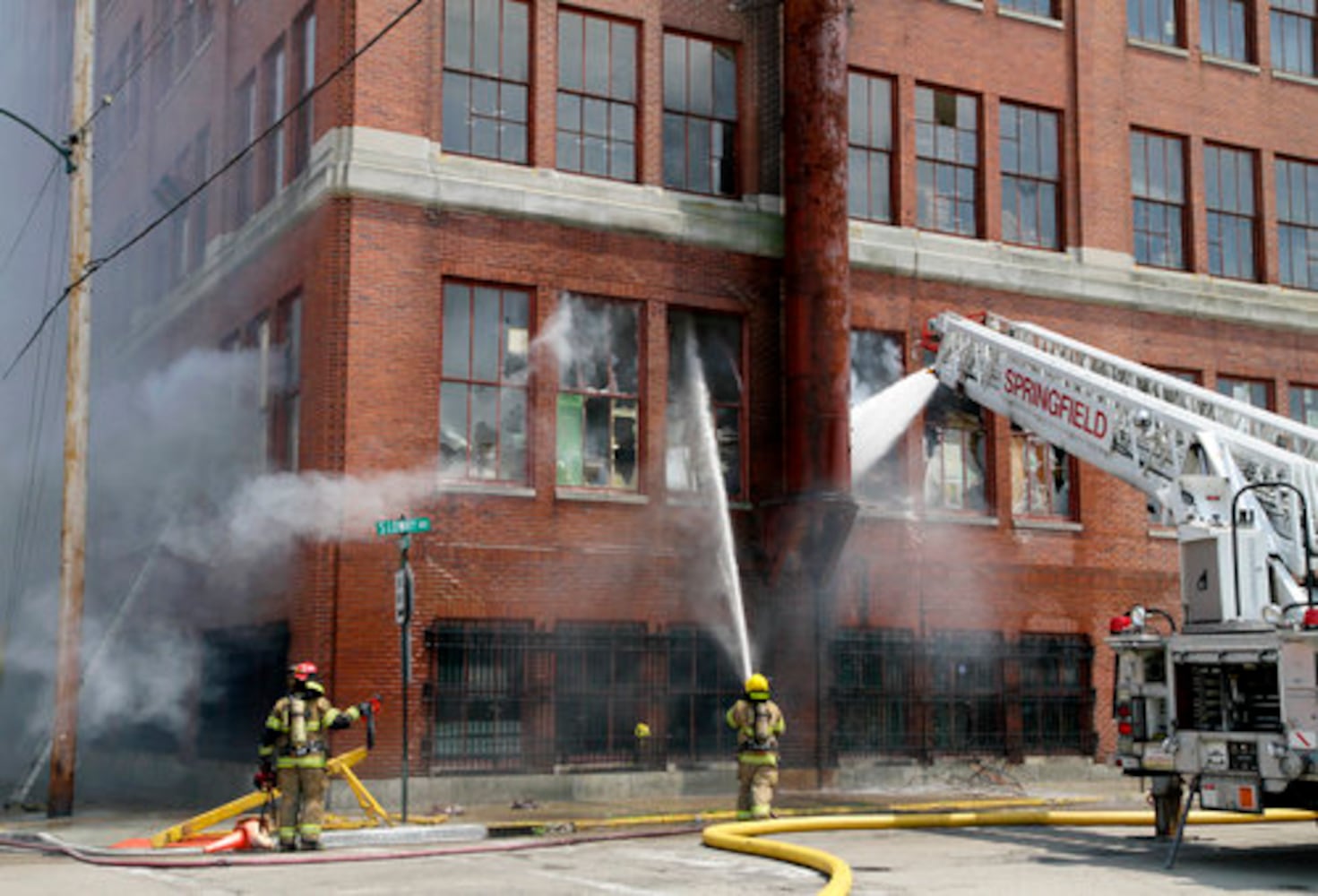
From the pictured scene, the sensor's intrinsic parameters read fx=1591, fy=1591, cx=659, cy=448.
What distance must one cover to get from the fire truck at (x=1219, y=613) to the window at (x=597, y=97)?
7674mm

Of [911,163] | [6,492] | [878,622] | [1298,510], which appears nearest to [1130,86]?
[911,163]

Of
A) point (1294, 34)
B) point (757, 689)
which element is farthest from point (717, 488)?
point (1294, 34)

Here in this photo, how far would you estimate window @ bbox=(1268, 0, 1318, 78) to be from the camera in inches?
1112

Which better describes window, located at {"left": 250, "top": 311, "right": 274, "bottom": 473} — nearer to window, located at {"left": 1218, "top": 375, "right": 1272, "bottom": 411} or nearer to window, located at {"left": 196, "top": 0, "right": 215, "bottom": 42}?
window, located at {"left": 196, "top": 0, "right": 215, "bottom": 42}

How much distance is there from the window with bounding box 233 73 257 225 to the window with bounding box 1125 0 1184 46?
1426 cm

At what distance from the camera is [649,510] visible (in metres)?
21.1

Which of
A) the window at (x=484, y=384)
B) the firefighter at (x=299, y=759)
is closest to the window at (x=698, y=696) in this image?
the window at (x=484, y=384)

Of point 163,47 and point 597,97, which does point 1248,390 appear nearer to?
point 597,97

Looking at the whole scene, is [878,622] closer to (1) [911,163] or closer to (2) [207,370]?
(1) [911,163]

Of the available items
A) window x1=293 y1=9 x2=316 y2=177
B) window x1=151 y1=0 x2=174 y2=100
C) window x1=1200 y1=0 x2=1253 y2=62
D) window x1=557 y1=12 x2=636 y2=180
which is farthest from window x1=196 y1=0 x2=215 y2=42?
window x1=1200 y1=0 x2=1253 y2=62

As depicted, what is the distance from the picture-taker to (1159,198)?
86.9 feet

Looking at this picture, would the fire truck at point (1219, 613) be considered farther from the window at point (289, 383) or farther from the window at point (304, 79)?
the window at point (304, 79)

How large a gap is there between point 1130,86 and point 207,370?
1556 cm

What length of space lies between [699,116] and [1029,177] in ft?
19.8
